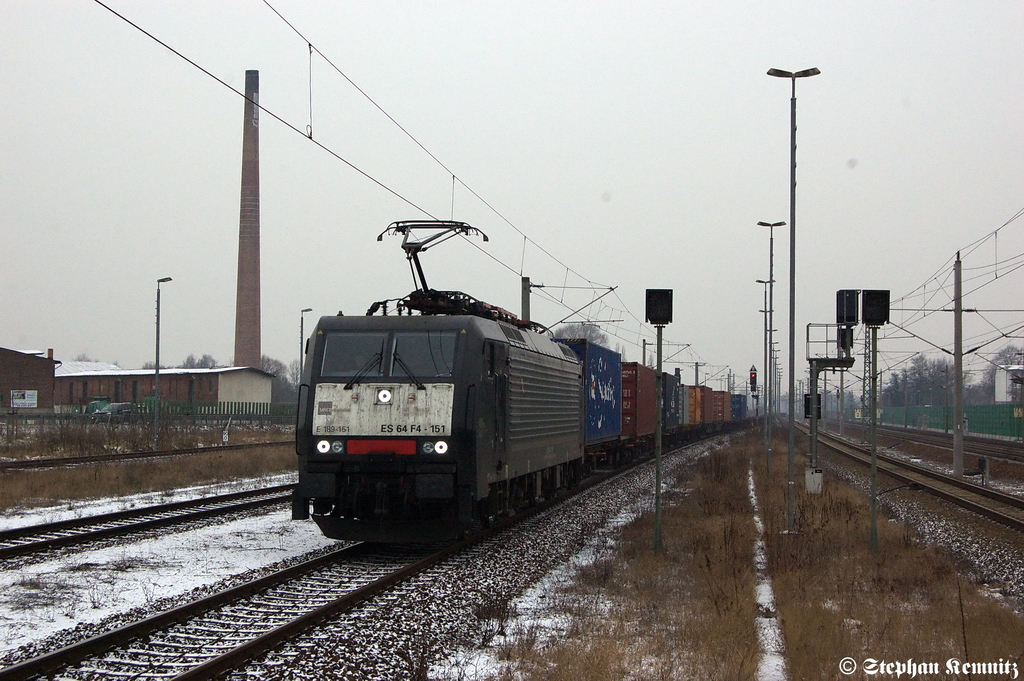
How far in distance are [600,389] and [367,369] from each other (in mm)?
13469

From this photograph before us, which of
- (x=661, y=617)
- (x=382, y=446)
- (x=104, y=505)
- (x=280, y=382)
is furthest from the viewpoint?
(x=280, y=382)

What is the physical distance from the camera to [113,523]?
1507 centimetres

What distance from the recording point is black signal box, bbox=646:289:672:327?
530 inches

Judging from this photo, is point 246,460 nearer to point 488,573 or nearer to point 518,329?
point 518,329

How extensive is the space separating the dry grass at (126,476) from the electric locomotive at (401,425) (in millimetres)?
8538

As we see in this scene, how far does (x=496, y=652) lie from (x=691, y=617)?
2020mm

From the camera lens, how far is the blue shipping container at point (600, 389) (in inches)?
923

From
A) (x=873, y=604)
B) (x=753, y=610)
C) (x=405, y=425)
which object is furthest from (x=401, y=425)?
(x=873, y=604)

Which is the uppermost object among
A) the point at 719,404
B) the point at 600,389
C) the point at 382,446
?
the point at 600,389

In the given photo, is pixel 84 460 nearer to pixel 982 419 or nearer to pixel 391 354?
pixel 391 354

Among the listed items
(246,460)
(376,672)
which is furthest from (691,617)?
(246,460)

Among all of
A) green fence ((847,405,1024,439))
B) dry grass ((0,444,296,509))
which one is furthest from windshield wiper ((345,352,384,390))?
green fence ((847,405,1024,439))

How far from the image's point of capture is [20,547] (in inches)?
477

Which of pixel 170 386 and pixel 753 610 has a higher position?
pixel 170 386
